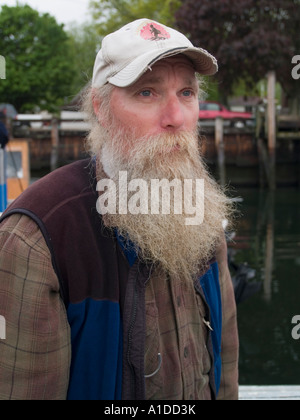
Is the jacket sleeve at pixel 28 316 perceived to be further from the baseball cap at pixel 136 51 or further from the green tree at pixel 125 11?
the green tree at pixel 125 11

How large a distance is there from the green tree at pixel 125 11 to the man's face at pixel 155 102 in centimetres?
2476

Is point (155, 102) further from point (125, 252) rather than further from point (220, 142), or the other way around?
point (220, 142)

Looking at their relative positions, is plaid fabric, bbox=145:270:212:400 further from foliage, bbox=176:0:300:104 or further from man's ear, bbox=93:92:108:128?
foliage, bbox=176:0:300:104

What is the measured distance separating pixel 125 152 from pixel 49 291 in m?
0.46

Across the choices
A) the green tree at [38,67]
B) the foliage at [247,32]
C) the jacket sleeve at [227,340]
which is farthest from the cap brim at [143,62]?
the foliage at [247,32]

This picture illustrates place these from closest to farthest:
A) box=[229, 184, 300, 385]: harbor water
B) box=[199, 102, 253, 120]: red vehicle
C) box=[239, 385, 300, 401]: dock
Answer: box=[239, 385, 300, 401]: dock → box=[229, 184, 300, 385]: harbor water → box=[199, 102, 253, 120]: red vehicle

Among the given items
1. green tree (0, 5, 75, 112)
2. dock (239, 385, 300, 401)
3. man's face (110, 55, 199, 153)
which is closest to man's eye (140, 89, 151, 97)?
man's face (110, 55, 199, 153)

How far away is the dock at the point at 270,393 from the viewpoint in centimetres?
245

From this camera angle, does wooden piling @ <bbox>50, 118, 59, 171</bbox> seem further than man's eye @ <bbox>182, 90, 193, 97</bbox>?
Yes

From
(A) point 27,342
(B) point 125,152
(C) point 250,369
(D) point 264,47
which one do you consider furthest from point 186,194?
(D) point 264,47

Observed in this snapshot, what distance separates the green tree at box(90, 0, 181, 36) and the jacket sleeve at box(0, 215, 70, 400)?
2513 cm

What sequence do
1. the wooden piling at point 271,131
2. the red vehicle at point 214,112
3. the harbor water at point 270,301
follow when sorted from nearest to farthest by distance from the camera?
the harbor water at point 270,301 < the wooden piling at point 271,131 < the red vehicle at point 214,112

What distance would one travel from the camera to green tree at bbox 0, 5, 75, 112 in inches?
808
